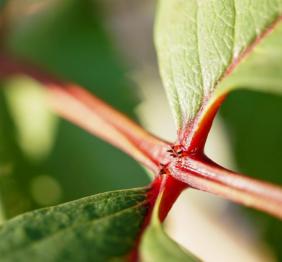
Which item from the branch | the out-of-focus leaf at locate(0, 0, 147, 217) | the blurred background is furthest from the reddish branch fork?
the blurred background

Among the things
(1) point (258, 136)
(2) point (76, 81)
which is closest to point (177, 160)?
(1) point (258, 136)

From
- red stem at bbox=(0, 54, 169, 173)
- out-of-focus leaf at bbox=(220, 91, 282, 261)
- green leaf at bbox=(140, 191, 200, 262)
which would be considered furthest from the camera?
out-of-focus leaf at bbox=(220, 91, 282, 261)

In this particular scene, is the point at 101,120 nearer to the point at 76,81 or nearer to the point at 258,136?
the point at 258,136

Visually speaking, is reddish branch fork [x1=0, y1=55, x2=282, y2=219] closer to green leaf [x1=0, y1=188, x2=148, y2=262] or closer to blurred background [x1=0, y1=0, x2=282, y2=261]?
green leaf [x1=0, y1=188, x2=148, y2=262]

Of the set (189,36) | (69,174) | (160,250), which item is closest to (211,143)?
(69,174)

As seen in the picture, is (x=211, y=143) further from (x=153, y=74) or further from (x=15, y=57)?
(x=15, y=57)

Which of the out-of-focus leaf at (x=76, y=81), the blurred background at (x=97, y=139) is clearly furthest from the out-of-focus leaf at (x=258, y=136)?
the out-of-focus leaf at (x=76, y=81)

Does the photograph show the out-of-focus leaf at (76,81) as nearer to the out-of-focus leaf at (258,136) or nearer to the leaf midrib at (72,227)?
the out-of-focus leaf at (258,136)
